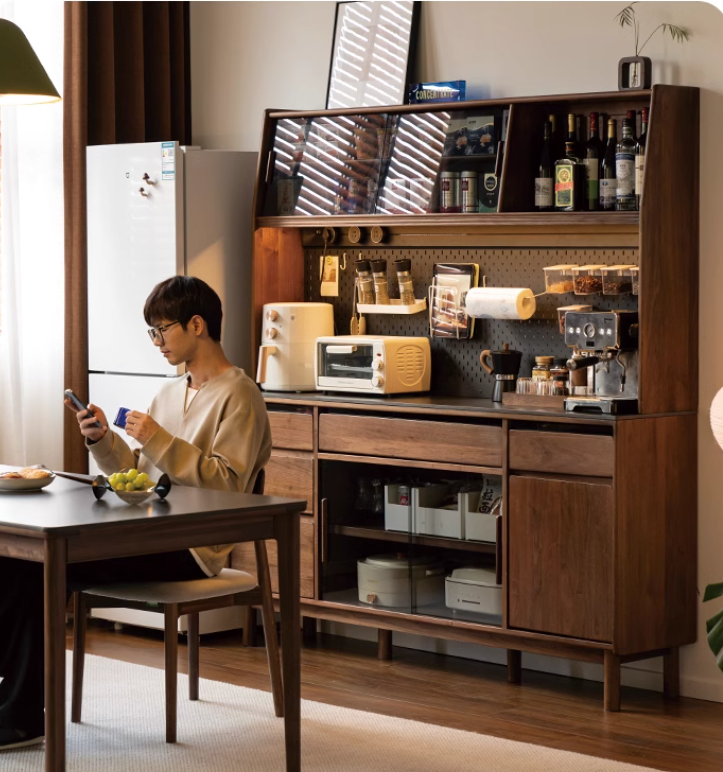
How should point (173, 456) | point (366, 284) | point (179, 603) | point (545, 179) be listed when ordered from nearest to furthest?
point (173, 456) < point (179, 603) < point (545, 179) < point (366, 284)

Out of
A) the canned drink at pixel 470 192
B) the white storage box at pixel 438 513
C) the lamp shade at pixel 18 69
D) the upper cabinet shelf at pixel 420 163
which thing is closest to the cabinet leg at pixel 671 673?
the white storage box at pixel 438 513

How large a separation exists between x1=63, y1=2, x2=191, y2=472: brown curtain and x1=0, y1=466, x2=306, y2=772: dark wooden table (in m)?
1.94

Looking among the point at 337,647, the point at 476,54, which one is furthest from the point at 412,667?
the point at 476,54

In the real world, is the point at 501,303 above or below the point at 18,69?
below

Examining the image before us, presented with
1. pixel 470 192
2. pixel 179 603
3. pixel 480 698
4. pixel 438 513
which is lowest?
pixel 480 698

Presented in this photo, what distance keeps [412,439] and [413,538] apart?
1.22 feet

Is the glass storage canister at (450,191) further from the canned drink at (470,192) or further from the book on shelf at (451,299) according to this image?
the book on shelf at (451,299)

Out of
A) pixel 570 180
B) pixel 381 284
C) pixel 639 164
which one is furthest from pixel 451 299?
pixel 639 164

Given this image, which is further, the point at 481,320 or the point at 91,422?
the point at 481,320

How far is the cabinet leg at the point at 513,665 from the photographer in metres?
4.60

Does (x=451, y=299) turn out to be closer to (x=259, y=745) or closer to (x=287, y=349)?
(x=287, y=349)

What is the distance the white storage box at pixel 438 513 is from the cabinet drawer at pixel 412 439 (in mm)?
160

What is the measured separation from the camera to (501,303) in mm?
4672

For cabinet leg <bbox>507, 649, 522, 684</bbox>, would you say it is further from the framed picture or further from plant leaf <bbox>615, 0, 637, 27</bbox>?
plant leaf <bbox>615, 0, 637, 27</bbox>
